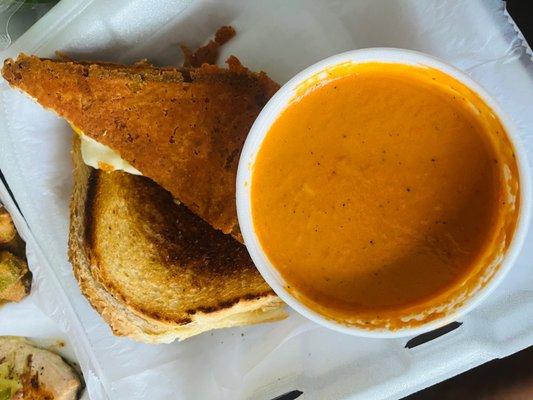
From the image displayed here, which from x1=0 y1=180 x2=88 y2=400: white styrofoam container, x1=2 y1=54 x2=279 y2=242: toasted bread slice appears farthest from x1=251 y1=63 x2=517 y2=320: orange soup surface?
x1=0 y1=180 x2=88 y2=400: white styrofoam container

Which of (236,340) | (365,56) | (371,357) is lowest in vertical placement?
(371,357)

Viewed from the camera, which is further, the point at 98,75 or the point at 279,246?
the point at 98,75

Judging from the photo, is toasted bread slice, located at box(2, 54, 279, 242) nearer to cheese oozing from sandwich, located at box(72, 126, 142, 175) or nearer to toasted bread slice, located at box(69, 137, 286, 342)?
cheese oozing from sandwich, located at box(72, 126, 142, 175)

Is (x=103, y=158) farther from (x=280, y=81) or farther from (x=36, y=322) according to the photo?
(x=36, y=322)

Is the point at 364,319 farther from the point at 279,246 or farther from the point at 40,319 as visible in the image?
the point at 40,319

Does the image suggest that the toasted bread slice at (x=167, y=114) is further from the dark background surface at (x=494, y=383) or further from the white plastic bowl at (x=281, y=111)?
the dark background surface at (x=494, y=383)

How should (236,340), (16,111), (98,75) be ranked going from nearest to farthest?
(98,75) → (16,111) → (236,340)

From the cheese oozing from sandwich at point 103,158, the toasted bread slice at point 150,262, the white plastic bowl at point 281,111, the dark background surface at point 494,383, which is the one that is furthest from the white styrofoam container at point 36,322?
the dark background surface at point 494,383

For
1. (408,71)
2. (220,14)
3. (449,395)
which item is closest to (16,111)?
(220,14)
